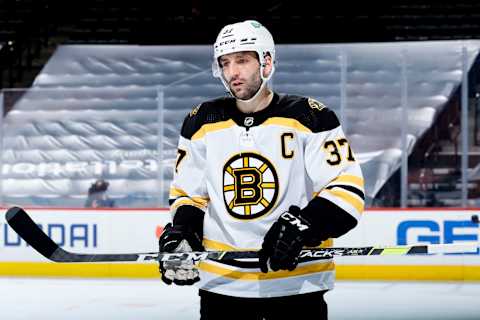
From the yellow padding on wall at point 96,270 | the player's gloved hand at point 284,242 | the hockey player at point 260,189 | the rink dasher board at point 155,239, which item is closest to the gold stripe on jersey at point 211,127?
the hockey player at point 260,189

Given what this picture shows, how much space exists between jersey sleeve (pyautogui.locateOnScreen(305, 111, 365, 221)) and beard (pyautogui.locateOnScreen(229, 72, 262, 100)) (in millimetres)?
143

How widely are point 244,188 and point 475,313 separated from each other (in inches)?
140

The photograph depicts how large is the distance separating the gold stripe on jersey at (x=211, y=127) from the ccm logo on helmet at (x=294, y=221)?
23 centimetres

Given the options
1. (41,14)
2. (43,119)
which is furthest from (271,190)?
(41,14)

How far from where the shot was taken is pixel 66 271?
23.1 feet

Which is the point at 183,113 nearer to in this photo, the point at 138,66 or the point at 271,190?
the point at 138,66

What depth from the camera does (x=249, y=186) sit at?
1996 mm

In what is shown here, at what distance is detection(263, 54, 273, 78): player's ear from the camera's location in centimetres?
207

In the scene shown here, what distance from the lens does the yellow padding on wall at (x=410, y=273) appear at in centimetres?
682

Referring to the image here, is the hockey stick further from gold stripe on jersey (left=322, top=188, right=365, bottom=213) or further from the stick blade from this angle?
gold stripe on jersey (left=322, top=188, right=365, bottom=213)

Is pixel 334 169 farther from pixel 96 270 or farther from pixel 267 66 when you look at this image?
pixel 96 270

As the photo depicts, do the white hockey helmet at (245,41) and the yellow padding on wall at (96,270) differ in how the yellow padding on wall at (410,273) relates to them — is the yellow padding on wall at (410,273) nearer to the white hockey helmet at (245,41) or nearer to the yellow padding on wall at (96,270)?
the yellow padding on wall at (96,270)

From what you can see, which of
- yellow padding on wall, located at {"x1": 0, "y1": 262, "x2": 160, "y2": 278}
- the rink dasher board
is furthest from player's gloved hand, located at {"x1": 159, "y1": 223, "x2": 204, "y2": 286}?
yellow padding on wall, located at {"x1": 0, "y1": 262, "x2": 160, "y2": 278}

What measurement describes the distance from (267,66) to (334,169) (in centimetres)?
26
